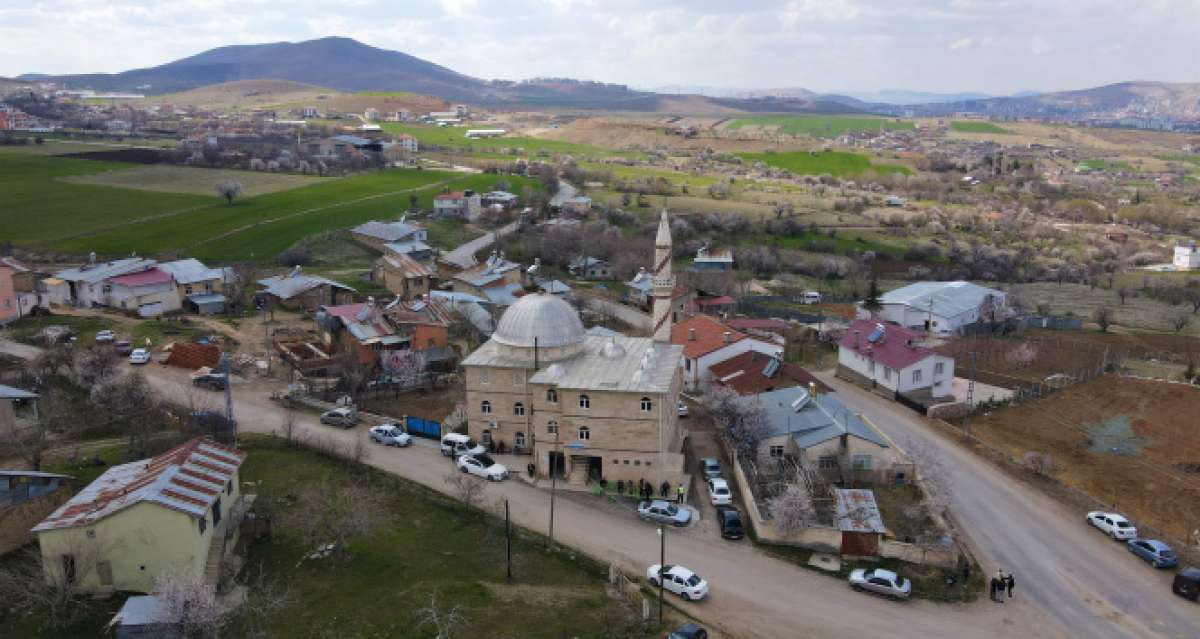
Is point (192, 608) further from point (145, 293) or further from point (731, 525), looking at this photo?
point (145, 293)

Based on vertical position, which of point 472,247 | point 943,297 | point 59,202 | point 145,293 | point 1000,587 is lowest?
point 1000,587

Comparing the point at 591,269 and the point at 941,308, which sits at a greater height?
the point at 941,308

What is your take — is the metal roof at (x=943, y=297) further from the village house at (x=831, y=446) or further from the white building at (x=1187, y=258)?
the white building at (x=1187, y=258)

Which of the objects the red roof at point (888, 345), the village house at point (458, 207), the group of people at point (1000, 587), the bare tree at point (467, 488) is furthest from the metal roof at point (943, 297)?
the village house at point (458, 207)

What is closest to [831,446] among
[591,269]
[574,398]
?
[574,398]

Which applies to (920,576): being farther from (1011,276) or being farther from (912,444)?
(1011,276)
